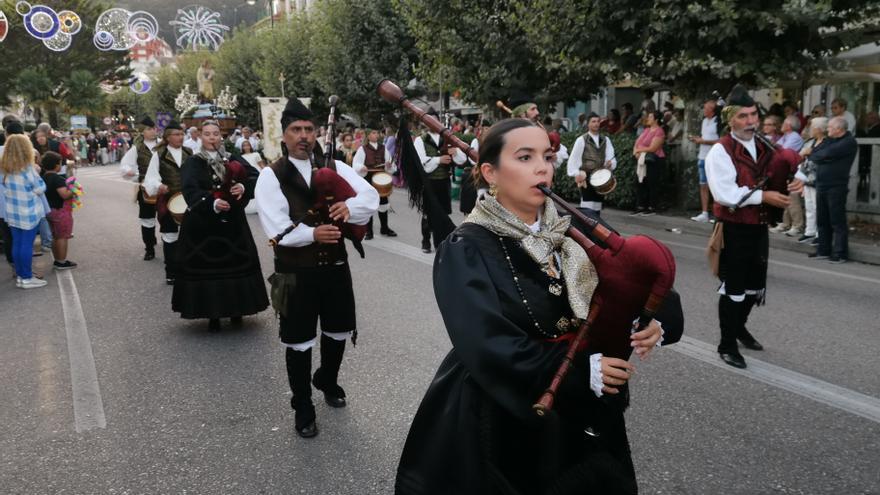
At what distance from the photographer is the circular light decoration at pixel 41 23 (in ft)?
45.3

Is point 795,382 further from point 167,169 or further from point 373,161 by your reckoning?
point 373,161

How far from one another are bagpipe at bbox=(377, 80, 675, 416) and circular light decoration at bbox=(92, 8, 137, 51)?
18664 millimetres

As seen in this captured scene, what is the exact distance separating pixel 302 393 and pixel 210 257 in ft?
8.81

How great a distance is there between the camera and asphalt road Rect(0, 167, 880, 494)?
375 cm

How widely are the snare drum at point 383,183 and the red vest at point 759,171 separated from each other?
6817mm

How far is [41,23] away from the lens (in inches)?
551

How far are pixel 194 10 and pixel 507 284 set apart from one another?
4102 centimetres

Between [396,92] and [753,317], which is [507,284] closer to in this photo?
[396,92]

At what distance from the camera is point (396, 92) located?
2893 mm

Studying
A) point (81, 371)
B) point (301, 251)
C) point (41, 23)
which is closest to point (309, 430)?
point (301, 251)

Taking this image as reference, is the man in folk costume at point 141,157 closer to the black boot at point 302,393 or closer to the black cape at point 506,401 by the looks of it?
the black boot at point 302,393

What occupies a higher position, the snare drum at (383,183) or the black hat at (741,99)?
the black hat at (741,99)

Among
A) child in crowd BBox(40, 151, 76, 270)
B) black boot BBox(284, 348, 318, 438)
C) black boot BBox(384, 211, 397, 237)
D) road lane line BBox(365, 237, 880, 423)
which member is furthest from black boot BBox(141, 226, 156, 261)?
road lane line BBox(365, 237, 880, 423)

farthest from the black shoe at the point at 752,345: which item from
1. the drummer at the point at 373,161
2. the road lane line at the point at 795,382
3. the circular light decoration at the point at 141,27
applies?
the circular light decoration at the point at 141,27
